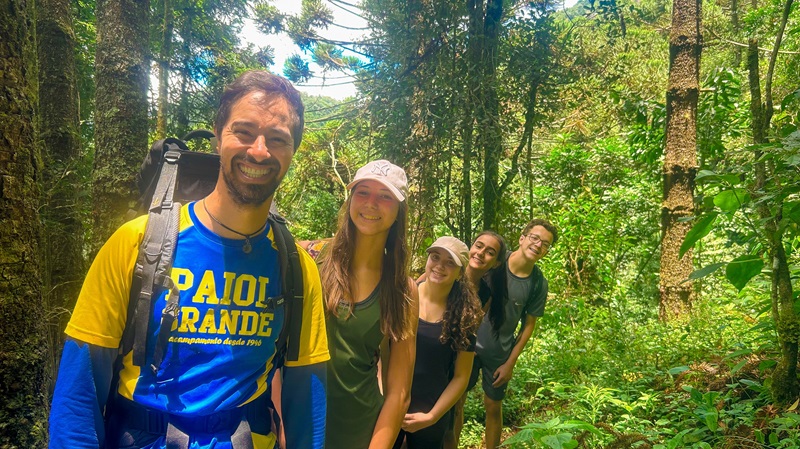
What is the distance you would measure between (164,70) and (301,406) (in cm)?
860

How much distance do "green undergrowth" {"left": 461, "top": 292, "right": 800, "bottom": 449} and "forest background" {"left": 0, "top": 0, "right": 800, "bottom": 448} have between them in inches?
1.0

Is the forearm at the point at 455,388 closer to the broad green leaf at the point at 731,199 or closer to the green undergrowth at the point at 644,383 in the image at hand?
the green undergrowth at the point at 644,383

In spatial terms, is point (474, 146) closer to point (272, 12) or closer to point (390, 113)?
point (390, 113)

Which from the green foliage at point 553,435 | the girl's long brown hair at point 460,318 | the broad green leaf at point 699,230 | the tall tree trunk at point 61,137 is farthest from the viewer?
the tall tree trunk at point 61,137

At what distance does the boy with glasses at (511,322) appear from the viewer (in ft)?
11.2

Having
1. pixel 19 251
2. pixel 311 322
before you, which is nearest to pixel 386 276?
pixel 311 322

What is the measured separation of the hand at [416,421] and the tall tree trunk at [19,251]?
1465 millimetres

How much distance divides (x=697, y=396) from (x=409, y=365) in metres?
1.68

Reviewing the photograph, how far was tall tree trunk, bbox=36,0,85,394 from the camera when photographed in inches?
146

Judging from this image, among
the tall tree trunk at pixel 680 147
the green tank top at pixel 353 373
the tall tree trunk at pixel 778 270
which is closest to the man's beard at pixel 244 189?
the green tank top at pixel 353 373

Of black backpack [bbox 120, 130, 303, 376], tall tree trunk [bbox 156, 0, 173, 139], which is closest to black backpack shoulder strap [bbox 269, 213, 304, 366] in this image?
black backpack [bbox 120, 130, 303, 376]

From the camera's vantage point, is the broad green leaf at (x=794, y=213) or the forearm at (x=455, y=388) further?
the forearm at (x=455, y=388)

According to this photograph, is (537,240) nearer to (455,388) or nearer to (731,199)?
(455,388)

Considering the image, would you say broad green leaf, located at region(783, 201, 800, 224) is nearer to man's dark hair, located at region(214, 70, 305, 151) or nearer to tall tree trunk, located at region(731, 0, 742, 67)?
man's dark hair, located at region(214, 70, 305, 151)
